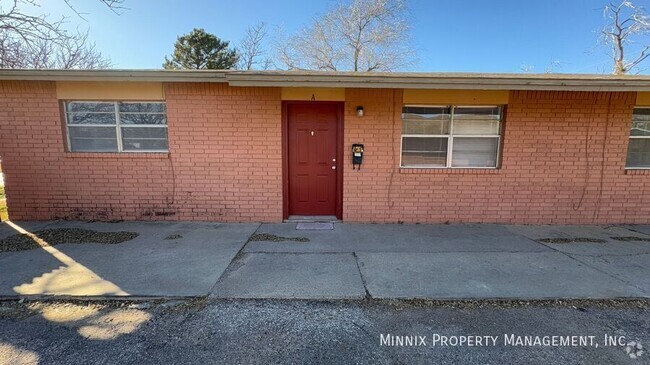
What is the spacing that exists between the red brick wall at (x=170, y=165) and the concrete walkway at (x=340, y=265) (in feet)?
1.69

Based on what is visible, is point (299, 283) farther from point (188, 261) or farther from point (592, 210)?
point (592, 210)

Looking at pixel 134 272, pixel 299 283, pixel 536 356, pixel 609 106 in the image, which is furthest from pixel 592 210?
pixel 134 272

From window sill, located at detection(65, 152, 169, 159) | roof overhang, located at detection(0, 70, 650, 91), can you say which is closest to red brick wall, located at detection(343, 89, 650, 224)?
roof overhang, located at detection(0, 70, 650, 91)

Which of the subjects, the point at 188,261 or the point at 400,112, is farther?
the point at 400,112

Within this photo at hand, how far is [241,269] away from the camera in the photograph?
12.2 ft

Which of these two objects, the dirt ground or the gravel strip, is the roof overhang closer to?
the gravel strip

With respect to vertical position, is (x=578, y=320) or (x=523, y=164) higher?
(x=523, y=164)

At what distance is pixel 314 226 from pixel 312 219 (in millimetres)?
382

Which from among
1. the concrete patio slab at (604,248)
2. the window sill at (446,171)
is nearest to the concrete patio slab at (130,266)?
the window sill at (446,171)

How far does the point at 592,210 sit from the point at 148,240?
8.44 m

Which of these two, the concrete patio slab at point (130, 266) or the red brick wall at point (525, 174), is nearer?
the concrete patio slab at point (130, 266)

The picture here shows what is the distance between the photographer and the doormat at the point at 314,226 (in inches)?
214

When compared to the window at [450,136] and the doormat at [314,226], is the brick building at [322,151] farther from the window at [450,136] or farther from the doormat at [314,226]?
the doormat at [314,226]

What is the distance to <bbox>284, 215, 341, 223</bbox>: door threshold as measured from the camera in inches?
232
